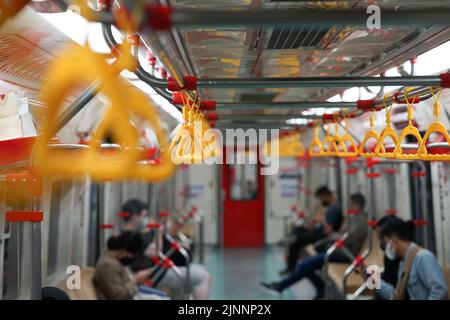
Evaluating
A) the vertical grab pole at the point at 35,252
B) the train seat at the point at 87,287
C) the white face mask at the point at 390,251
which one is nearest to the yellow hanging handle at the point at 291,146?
the white face mask at the point at 390,251

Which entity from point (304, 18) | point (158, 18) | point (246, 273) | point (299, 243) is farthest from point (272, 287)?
point (158, 18)

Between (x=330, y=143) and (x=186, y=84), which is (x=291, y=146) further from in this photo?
(x=186, y=84)

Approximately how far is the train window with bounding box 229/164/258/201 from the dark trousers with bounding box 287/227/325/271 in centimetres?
277

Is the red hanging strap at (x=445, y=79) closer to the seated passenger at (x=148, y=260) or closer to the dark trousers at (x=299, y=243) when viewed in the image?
the seated passenger at (x=148, y=260)

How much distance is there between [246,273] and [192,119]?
5.63 meters

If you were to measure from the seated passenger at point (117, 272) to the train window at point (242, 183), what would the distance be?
591 centimetres

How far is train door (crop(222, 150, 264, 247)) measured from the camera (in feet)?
32.3

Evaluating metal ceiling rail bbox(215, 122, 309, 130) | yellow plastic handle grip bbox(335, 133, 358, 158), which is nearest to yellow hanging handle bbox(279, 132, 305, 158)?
metal ceiling rail bbox(215, 122, 309, 130)

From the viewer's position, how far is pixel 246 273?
7.20 m

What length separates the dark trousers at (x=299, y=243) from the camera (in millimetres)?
7117

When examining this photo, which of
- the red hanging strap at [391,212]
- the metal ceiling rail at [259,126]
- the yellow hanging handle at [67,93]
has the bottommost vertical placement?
the red hanging strap at [391,212]

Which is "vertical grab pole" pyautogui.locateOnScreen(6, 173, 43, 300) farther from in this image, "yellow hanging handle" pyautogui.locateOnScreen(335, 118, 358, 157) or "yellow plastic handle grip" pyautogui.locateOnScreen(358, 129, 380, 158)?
"yellow hanging handle" pyautogui.locateOnScreen(335, 118, 358, 157)
